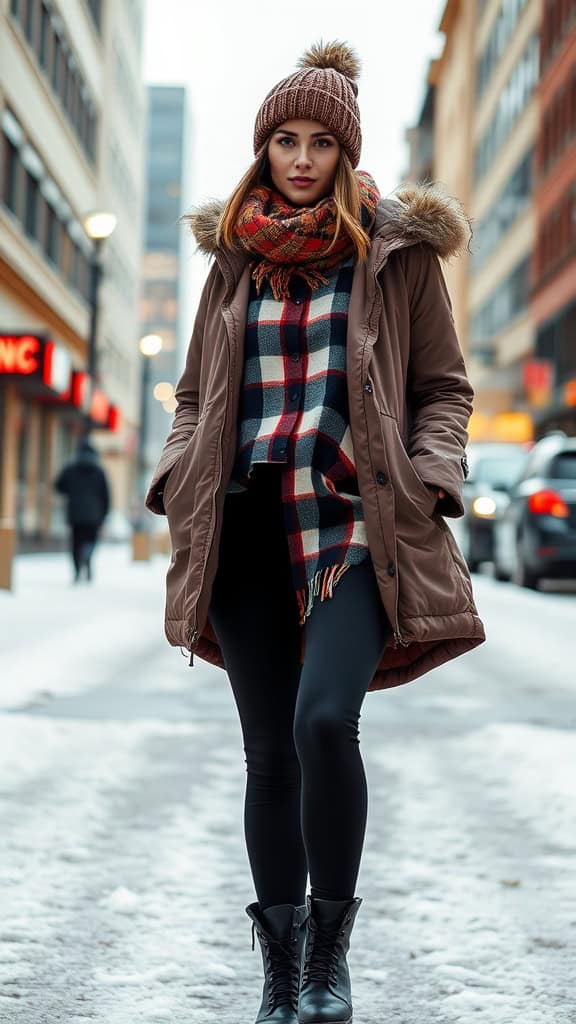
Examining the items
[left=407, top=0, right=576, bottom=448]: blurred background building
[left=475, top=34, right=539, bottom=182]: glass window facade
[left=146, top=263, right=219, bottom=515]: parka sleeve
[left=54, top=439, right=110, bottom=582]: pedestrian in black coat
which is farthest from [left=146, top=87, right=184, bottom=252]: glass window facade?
[left=146, top=263, right=219, bottom=515]: parka sleeve

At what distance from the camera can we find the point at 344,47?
3518mm

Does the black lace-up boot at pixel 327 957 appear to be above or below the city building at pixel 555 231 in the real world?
below

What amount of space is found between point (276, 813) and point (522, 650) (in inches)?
325

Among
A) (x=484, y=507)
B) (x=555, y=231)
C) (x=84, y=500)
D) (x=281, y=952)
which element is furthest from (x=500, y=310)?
(x=281, y=952)

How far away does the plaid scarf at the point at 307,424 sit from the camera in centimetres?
301

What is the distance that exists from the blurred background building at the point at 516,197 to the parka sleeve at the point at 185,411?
109 ft

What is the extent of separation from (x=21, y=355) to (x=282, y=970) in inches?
859

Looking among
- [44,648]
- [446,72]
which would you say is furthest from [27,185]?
[446,72]

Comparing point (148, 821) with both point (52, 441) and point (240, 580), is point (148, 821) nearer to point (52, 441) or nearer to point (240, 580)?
point (240, 580)

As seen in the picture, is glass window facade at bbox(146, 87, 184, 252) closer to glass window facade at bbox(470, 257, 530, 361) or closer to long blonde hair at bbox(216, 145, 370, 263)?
glass window facade at bbox(470, 257, 530, 361)

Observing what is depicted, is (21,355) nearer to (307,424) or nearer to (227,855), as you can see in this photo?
(227,855)

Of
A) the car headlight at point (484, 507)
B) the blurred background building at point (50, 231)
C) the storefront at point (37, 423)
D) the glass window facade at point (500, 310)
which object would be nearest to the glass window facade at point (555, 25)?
the glass window facade at point (500, 310)

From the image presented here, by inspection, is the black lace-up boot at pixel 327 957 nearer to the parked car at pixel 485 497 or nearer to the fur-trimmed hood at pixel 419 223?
Result: the fur-trimmed hood at pixel 419 223

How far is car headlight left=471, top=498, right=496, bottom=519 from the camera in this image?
21.2 m
